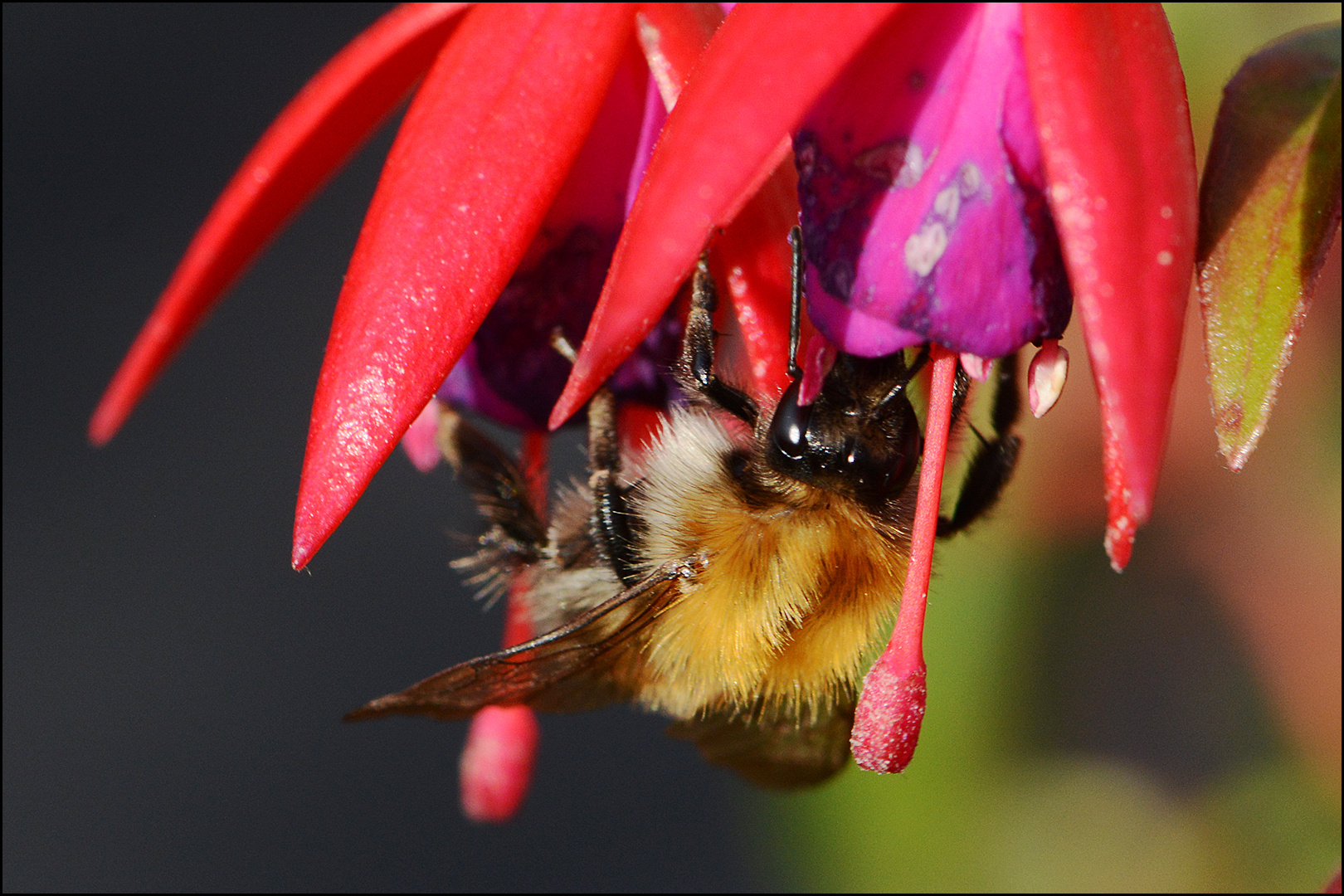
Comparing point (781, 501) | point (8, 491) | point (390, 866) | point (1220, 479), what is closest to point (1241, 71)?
point (781, 501)

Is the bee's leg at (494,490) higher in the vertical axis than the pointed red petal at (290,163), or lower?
lower

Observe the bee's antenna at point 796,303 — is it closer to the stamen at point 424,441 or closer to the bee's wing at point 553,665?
the bee's wing at point 553,665

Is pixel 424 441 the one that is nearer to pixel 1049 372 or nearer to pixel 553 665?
pixel 553 665

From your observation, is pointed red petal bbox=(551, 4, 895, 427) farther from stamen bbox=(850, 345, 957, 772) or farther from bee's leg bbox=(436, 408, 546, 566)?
bee's leg bbox=(436, 408, 546, 566)

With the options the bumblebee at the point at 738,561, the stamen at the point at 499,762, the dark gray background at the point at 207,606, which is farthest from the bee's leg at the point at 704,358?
the dark gray background at the point at 207,606

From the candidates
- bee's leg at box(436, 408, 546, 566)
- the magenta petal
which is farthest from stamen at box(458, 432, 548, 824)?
the magenta petal

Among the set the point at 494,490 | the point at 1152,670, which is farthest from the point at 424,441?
the point at 1152,670

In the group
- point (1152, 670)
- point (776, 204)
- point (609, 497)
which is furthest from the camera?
point (1152, 670)
